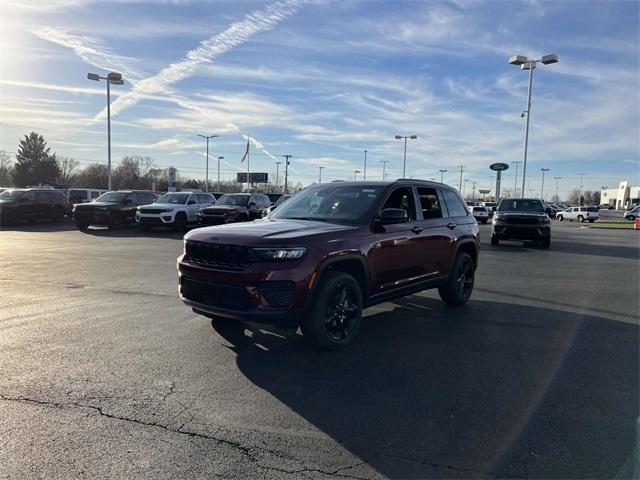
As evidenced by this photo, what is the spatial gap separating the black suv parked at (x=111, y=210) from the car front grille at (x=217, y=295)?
18547 mm

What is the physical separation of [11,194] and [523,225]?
24068 millimetres

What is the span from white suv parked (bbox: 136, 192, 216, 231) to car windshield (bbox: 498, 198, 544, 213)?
44.7 feet

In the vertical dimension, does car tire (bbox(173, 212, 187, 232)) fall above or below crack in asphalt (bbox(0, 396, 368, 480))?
above

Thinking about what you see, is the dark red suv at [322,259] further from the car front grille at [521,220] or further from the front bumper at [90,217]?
the front bumper at [90,217]

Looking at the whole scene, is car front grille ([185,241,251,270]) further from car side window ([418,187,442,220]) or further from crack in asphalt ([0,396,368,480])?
car side window ([418,187,442,220])

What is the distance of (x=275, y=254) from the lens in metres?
4.84

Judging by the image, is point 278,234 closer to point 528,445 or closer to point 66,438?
point 66,438

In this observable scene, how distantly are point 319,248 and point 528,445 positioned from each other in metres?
2.55

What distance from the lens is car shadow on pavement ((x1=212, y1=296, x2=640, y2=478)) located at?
3.28m

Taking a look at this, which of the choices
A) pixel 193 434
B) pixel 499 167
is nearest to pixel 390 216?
pixel 193 434

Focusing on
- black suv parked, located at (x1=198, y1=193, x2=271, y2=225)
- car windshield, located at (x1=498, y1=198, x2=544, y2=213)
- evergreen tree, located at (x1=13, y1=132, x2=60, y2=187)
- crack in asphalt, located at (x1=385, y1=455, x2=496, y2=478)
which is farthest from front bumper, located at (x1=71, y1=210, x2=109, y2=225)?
evergreen tree, located at (x1=13, y1=132, x2=60, y2=187)

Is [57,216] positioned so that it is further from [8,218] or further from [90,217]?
[90,217]

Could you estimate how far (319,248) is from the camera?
5.01 metres

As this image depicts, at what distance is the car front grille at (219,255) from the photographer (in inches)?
192
